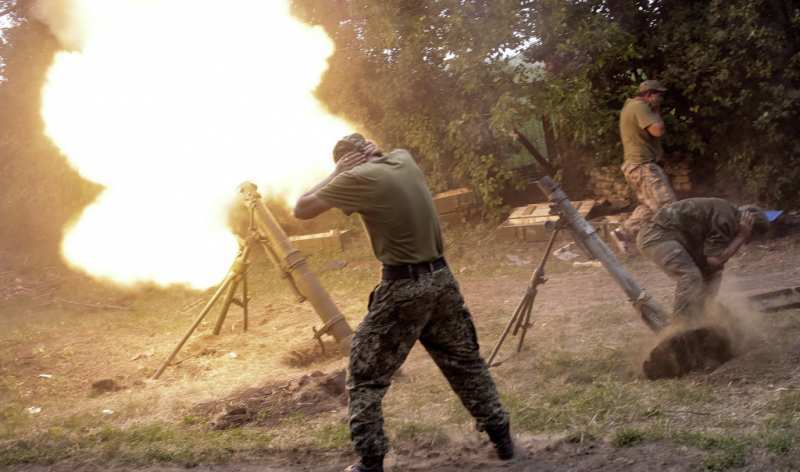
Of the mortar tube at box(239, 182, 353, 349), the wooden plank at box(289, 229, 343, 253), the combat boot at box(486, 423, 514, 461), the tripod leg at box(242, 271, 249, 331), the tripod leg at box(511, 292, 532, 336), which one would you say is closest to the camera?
the combat boot at box(486, 423, 514, 461)

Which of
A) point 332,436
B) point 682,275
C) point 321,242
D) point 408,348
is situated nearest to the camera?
point 408,348

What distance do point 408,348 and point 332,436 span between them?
1.14 metres

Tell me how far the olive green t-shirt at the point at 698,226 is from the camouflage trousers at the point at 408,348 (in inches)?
81.0

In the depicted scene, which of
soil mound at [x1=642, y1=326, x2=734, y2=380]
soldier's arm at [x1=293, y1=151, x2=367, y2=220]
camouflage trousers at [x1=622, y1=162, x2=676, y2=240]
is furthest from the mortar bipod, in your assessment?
camouflage trousers at [x1=622, y1=162, x2=676, y2=240]

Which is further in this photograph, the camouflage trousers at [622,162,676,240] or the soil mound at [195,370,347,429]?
the camouflage trousers at [622,162,676,240]

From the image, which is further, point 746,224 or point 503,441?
point 746,224

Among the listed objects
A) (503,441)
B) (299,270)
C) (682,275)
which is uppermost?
(299,270)

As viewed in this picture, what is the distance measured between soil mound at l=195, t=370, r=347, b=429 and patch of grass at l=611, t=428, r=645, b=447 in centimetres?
236

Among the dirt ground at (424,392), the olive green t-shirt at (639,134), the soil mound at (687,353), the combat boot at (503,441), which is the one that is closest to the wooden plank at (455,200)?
the dirt ground at (424,392)

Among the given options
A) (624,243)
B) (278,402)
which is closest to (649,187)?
(624,243)

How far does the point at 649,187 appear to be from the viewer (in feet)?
29.2

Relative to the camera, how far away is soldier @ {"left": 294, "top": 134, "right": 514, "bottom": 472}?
4.41 m

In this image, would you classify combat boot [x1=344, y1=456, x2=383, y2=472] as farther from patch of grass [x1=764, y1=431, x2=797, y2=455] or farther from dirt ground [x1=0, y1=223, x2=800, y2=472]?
patch of grass [x1=764, y1=431, x2=797, y2=455]

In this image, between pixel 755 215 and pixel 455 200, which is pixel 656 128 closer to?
pixel 755 215
